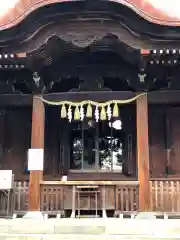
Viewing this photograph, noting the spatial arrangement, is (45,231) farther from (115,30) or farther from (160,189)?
(115,30)

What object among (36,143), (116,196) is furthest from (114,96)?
(116,196)

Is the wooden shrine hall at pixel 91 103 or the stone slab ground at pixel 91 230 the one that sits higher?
the wooden shrine hall at pixel 91 103

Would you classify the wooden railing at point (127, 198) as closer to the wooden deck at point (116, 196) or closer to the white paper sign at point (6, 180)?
the wooden deck at point (116, 196)

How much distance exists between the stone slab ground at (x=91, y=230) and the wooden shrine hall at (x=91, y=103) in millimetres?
2065

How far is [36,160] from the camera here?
458 inches

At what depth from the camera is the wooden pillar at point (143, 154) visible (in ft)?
36.4

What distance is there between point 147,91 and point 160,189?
273 cm

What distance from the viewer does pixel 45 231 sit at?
9.08m

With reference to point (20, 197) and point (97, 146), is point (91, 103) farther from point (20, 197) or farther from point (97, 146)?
point (20, 197)

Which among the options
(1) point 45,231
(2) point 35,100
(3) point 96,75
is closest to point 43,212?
(1) point 45,231

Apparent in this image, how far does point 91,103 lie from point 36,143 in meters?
1.89

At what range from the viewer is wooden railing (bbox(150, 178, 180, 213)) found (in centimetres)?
1148

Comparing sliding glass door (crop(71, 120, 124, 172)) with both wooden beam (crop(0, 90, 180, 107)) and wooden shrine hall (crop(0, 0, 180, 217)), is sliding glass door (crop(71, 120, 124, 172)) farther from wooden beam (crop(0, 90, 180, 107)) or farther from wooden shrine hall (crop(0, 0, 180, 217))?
wooden beam (crop(0, 90, 180, 107))

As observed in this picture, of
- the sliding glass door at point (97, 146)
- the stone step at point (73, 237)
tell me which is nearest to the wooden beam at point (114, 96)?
the sliding glass door at point (97, 146)
